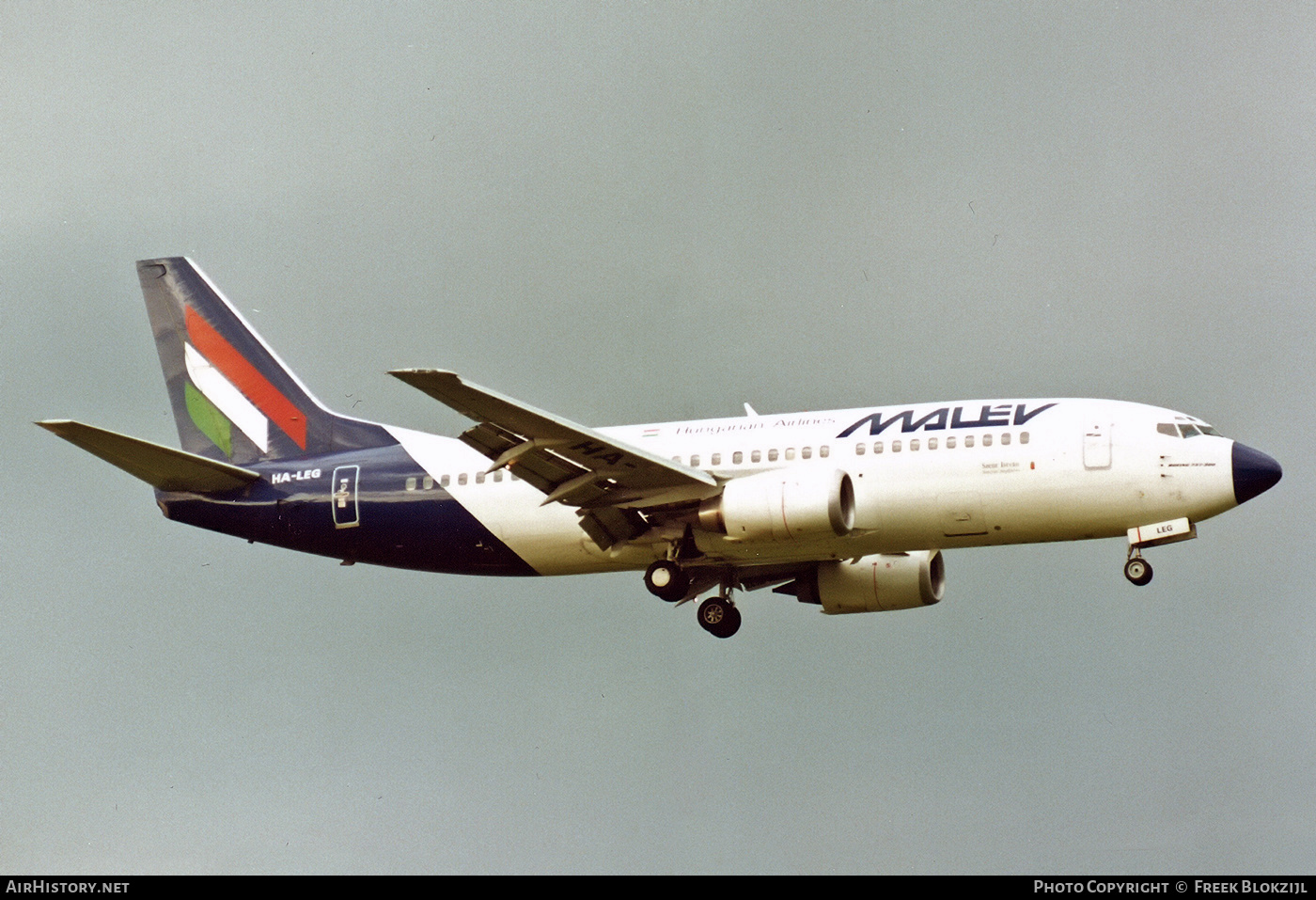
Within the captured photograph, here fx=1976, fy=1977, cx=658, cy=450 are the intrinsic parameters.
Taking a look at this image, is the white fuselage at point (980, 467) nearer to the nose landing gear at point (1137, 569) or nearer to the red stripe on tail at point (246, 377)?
the nose landing gear at point (1137, 569)

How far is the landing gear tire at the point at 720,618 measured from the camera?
51.6 m

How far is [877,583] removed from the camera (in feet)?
172

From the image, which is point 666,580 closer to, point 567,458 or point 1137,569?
point 567,458

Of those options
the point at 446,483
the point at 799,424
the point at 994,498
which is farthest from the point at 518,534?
the point at 994,498

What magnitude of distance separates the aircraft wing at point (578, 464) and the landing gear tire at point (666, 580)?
107 centimetres

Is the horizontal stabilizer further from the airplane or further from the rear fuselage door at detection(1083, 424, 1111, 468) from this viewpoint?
the rear fuselage door at detection(1083, 424, 1111, 468)

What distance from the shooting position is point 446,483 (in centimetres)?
5056

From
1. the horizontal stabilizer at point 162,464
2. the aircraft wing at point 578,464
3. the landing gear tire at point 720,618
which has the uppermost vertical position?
the horizontal stabilizer at point 162,464

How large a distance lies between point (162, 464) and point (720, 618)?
14.9m

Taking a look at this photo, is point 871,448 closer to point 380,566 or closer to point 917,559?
point 917,559

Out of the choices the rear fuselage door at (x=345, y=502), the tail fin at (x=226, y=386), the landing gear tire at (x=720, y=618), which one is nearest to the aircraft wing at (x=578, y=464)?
the landing gear tire at (x=720, y=618)

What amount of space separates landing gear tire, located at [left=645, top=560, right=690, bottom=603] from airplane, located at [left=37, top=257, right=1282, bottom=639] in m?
0.06

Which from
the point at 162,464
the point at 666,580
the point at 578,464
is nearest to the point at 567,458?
the point at 578,464
